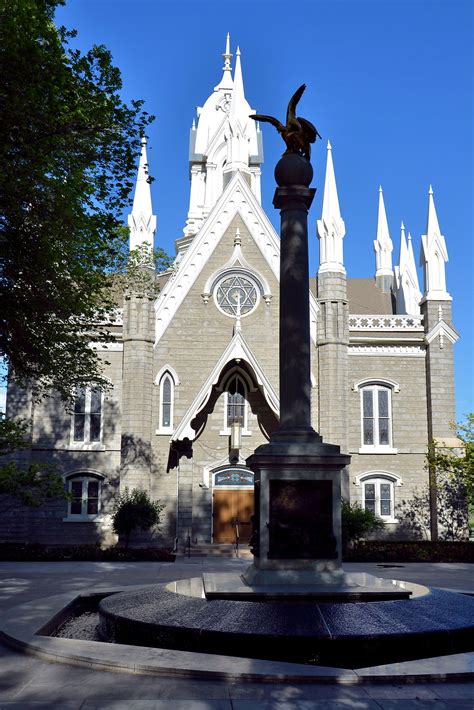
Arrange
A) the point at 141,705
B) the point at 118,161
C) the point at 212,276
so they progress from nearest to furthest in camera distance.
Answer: the point at 141,705
the point at 118,161
the point at 212,276

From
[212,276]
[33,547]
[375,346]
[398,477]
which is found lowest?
[33,547]

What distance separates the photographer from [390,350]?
32.7 meters

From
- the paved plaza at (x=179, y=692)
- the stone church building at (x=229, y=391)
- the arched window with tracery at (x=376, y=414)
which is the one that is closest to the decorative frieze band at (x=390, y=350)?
the stone church building at (x=229, y=391)

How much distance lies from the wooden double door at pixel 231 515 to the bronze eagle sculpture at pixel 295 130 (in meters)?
19.2

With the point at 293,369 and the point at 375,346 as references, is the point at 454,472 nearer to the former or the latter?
the point at 375,346

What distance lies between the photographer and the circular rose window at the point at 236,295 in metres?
31.8

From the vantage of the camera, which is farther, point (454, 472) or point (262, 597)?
point (454, 472)

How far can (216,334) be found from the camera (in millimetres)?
31438

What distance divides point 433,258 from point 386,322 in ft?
12.0

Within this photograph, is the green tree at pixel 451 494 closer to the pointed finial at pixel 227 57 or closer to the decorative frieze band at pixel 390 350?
the decorative frieze band at pixel 390 350

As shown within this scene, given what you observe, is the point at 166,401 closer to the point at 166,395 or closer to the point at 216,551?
the point at 166,395

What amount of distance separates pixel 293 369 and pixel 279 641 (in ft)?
16.3

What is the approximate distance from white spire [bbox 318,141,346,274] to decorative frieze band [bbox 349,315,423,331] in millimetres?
2336

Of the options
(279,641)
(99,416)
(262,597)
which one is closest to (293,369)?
(262,597)
